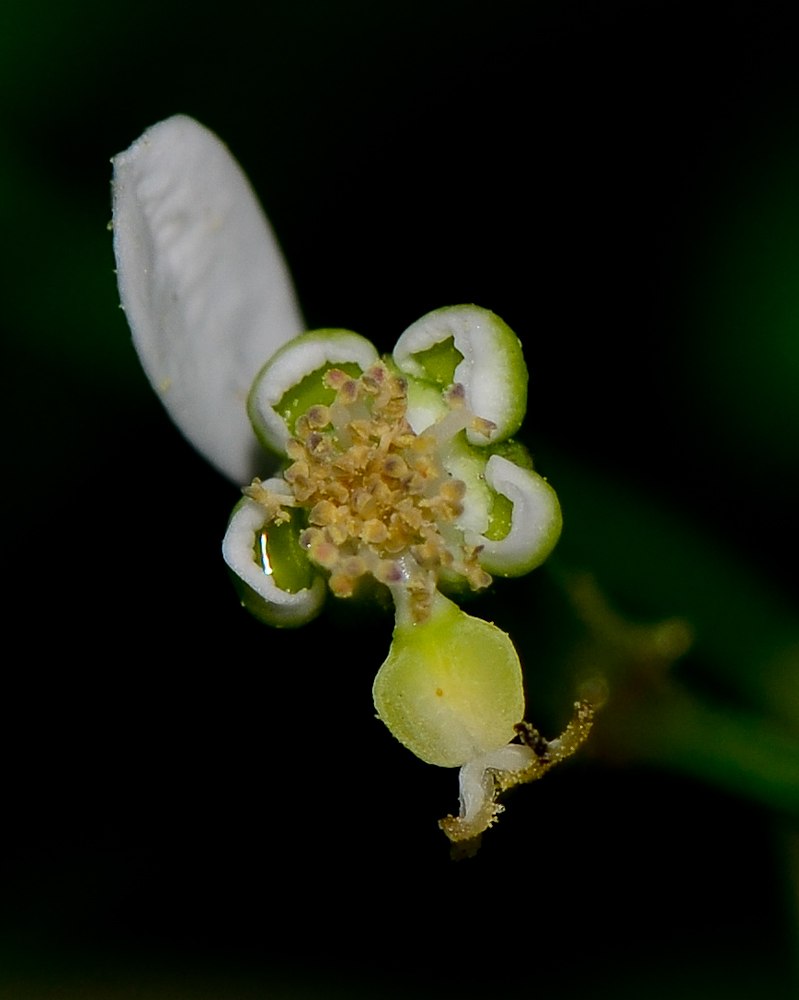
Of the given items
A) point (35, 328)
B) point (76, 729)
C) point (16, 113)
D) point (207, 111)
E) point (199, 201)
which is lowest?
point (76, 729)

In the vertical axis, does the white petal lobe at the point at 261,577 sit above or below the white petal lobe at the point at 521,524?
below

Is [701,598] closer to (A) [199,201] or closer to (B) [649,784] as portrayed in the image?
(B) [649,784]

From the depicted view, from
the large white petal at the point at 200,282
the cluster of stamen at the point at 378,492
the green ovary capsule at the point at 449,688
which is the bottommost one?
the green ovary capsule at the point at 449,688

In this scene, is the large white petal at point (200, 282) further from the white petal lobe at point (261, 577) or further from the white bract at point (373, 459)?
the white petal lobe at point (261, 577)

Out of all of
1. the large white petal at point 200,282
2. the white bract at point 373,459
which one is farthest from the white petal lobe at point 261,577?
the large white petal at point 200,282

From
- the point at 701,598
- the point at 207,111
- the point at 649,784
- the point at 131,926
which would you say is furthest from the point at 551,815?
the point at 207,111

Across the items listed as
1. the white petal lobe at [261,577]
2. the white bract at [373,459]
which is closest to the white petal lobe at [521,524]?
the white bract at [373,459]

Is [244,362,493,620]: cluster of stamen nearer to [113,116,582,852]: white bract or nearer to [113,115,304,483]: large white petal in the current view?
[113,116,582,852]: white bract

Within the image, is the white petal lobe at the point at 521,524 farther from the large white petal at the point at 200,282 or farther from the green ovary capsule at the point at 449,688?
the large white petal at the point at 200,282
